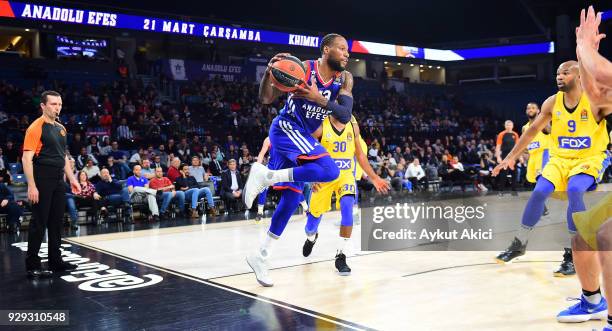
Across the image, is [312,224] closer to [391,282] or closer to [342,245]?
[342,245]

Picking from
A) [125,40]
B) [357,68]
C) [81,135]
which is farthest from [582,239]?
[357,68]

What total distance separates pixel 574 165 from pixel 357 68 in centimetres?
2633

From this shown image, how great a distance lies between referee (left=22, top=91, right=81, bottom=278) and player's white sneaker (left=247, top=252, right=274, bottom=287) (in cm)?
199

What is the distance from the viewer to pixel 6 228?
860 cm

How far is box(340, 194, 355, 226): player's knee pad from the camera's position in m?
4.91

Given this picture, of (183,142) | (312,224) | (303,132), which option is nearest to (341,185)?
(312,224)

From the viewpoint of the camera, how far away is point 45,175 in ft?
15.5

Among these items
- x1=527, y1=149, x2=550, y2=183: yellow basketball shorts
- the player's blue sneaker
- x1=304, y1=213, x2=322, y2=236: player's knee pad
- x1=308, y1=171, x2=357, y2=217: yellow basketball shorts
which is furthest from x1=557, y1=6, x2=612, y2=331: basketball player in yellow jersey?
x1=527, y1=149, x2=550, y2=183: yellow basketball shorts

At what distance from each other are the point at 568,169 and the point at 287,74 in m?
2.50

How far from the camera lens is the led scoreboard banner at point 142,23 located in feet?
56.0

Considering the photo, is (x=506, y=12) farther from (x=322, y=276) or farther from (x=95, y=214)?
(x=322, y=276)

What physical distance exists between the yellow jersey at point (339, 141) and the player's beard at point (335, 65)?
1417mm

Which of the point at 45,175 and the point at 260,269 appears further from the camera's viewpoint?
the point at 45,175

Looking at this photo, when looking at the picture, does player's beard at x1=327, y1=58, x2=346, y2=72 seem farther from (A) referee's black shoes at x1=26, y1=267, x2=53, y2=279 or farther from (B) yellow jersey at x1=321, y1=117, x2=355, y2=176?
(A) referee's black shoes at x1=26, y1=267, x2=53, y2=279
